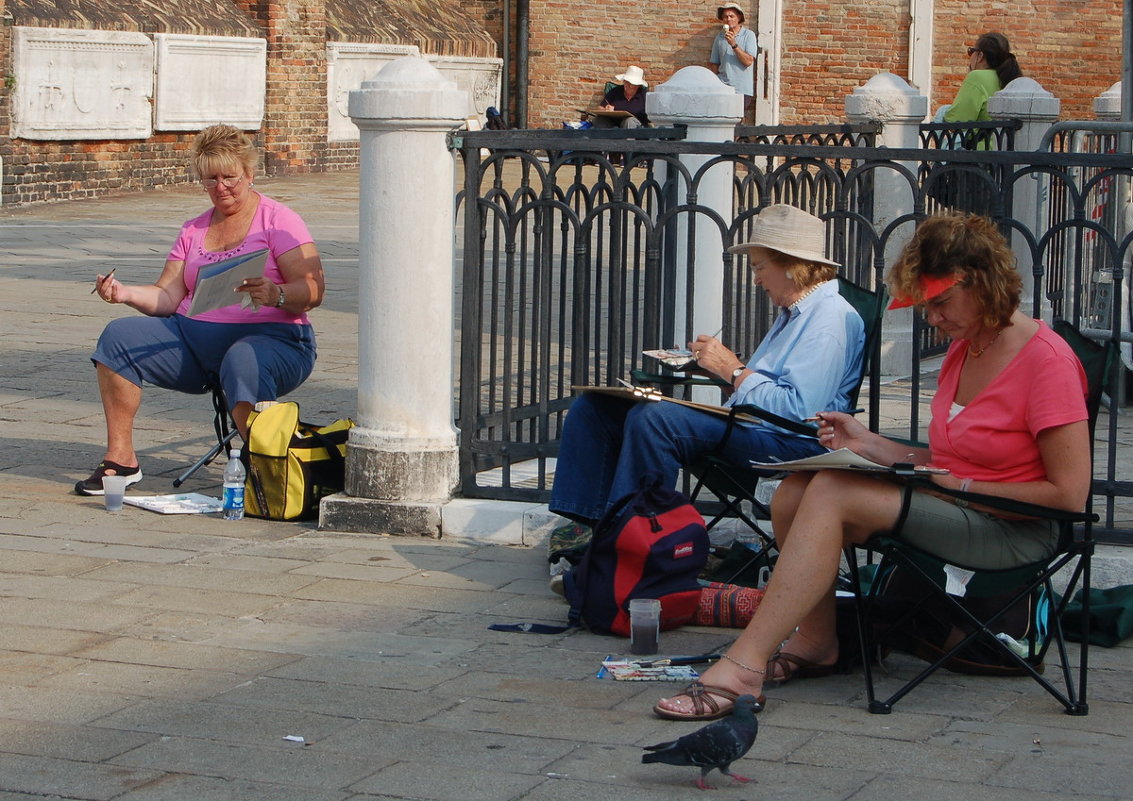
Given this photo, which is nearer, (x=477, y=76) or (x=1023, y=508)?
(x=1023, y=508)

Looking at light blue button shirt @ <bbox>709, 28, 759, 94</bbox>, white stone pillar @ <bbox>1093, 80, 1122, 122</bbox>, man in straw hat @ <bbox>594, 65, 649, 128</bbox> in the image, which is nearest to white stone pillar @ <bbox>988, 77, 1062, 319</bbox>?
white stone pillar @ <bbox>1093, 80, 1122, 122</bbox>

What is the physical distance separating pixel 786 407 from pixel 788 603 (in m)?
0.97

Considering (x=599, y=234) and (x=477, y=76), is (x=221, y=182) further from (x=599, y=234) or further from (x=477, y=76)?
(x=477, y=76)

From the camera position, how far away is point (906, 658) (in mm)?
4805

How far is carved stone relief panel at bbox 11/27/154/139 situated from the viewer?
18000 mm

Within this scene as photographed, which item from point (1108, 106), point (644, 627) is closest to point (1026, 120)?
point (1108, 106)

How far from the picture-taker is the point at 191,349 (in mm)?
6785

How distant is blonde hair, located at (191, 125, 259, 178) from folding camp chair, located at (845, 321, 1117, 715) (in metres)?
3.25

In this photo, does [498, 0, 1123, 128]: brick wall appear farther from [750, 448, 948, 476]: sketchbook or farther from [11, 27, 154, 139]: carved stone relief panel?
[750, 448, 948, 476]: sketchbook

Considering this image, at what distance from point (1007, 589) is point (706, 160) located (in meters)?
2.61

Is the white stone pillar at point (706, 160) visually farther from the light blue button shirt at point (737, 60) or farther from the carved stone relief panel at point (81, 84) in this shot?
the light blue button shirt at point (737, 60)

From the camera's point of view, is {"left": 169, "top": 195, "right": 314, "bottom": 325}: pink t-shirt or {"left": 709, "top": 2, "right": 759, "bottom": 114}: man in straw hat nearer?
{"left": 169, "top": 195, "right": 314, "bottom": 325}: pink t-shirt

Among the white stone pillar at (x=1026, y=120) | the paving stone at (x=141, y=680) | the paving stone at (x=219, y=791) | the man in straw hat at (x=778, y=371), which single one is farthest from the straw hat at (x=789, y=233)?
the white stone pillar at (x=1026, y=120)

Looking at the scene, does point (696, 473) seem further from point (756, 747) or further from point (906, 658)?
point (756, 747)
